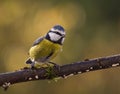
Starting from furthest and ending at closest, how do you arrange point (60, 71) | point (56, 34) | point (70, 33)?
1. point (70, 33)
2. point (56, 34)
3. point (60, 71)

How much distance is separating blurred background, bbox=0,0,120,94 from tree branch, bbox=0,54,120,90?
634 cm

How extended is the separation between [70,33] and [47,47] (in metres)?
6.18

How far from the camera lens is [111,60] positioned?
8.80ft

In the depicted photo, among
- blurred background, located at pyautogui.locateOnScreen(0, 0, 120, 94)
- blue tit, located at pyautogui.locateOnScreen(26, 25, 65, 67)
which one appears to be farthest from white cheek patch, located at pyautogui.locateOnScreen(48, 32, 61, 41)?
blurred background, located at pyautogui.locateOnScreen(0, 0, 120, 94)


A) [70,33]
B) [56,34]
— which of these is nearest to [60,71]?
[56,34]

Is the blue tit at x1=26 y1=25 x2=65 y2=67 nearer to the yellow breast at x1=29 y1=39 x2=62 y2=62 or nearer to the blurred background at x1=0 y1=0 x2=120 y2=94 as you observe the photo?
the yellow breast at x1=29 y1=39 x2=62 y2=62

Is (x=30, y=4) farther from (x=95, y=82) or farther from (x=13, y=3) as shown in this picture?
(x=95, y=82)

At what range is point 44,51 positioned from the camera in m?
3.16

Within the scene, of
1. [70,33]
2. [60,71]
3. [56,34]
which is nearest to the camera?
[60,71]

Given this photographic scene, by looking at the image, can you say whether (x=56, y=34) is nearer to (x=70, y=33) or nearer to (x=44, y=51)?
(x=44, y=51)

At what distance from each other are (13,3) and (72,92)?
145 centimetres

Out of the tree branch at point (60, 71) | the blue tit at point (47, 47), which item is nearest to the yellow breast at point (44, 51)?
the blue tit at point (47, 47)

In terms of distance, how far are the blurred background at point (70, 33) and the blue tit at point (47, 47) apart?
19.3 ft

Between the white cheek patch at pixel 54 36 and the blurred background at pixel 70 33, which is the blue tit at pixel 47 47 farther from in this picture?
the blurred background at pixel 70 33
